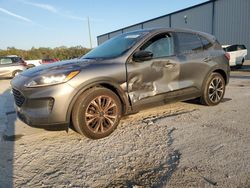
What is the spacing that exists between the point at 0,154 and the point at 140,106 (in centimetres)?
224

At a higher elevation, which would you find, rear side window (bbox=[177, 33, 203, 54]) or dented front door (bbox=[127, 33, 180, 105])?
rear side window (bbox=[177, 33, 203, 54])

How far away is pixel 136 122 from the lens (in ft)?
15.8

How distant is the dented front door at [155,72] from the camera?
4359 millimetres

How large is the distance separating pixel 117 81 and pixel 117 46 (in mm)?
973

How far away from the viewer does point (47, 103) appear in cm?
374

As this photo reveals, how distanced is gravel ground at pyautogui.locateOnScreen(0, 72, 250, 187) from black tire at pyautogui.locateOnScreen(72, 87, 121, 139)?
160mm

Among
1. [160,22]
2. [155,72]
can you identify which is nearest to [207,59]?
[155,72]

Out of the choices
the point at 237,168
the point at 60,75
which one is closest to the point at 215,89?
the point at 237,168

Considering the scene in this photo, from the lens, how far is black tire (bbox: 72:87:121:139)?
3.91 meters

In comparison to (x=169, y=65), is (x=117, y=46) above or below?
above

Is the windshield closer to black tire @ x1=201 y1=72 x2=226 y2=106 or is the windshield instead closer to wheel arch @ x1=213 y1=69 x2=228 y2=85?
black tire @ x1=201 y1=72 x2=226 y2=106

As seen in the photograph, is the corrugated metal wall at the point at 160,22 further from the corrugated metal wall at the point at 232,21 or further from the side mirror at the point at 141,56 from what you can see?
the side mirror at the point at 141,56

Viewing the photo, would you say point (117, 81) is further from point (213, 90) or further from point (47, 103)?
point (213, 90)

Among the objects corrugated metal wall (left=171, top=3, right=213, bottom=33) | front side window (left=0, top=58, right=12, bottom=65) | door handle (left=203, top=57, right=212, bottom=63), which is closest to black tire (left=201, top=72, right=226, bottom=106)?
door handle (left=203, top=57, right=212, bottom=63)
